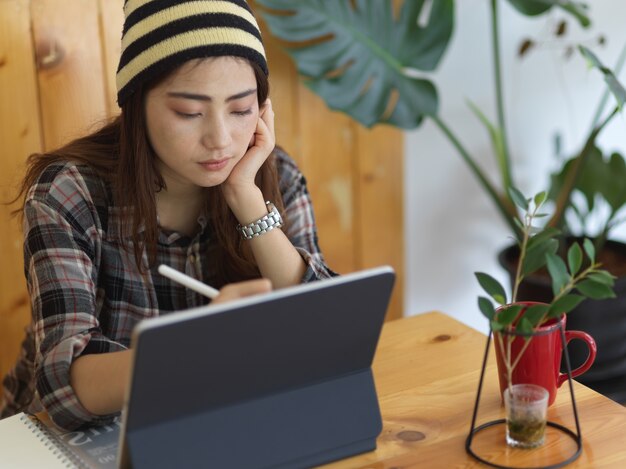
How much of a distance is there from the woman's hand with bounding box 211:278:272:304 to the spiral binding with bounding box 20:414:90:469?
29 cm

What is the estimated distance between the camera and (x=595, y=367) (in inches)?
90.5

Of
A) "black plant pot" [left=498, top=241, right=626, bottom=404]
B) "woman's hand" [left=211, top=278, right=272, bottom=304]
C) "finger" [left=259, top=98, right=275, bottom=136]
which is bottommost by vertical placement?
"black plant pot" [left=498, top=241, right=626, bottom=404]

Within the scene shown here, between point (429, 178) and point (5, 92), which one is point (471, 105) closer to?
point (429, 178)

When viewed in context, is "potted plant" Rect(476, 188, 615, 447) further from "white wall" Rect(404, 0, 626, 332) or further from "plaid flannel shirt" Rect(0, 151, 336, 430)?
"white wall" Rect(404, 0, 626, 332)

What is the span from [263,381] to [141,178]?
51cm

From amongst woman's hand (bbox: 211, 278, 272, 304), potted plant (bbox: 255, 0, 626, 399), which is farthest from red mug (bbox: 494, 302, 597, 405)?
potted plant (bbox: 255, 0, 626, 399)

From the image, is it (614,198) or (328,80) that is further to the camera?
(614,198)

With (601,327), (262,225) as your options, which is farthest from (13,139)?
(601,327)

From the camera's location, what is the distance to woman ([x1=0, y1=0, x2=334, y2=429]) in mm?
1194

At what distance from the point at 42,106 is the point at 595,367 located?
59.5 inches

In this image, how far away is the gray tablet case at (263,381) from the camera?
0.86 meters

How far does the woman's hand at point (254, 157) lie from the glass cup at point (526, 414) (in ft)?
1.85

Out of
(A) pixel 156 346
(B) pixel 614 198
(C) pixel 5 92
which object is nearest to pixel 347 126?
(B) pixel 614 198

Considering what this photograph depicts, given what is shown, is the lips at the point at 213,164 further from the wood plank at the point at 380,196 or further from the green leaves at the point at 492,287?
the wood plank at the point at 380,196
